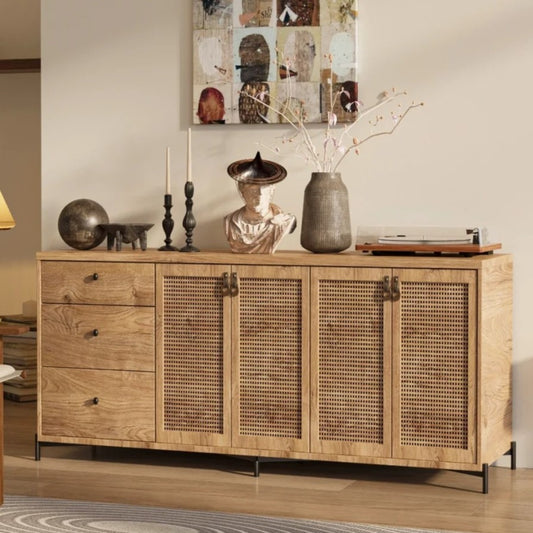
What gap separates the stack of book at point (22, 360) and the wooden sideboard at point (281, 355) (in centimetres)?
138

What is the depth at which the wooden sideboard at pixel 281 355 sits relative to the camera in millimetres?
4020

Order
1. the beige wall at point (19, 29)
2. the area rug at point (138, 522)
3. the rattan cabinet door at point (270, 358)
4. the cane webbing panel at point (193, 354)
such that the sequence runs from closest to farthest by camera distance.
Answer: the area rug at point (138, 522) → the rattan cabinet door at point (270, 358) → the cane webbing panel at point (193, 354) → the beige wall at point (19, 29)

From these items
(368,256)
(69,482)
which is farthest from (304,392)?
(69,482)

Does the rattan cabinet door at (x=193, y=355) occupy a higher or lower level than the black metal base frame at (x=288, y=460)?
higher

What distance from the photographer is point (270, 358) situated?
4.21 m

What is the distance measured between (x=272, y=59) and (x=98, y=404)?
1.50 metres

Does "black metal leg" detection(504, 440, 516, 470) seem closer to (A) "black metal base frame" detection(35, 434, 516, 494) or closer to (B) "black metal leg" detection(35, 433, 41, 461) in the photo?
(A) "black metal base frame" detection(35, 434, 516, 494)

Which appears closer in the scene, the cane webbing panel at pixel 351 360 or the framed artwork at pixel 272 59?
the cane webbing panel at pixel 351 360

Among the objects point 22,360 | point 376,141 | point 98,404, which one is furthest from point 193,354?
point 22,360

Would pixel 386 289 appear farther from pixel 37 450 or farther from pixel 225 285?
pixel 37 450

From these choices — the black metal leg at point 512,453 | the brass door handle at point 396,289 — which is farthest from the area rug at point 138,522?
the black metal leg at point 512,453

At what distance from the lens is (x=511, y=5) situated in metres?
4.34

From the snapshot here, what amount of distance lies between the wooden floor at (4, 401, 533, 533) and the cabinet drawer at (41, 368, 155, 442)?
0.47ft

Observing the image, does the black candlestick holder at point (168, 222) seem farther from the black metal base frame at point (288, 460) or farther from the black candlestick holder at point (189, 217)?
the black metal base frame at point (288, 460)
